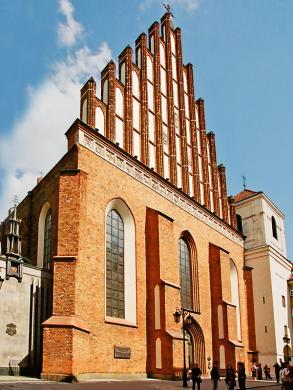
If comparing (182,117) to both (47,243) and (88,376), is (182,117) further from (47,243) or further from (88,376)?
(88,376)

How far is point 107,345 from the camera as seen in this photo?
19.1m

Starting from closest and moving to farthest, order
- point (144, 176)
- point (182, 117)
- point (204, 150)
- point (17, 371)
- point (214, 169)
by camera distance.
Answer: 1. point (17, 371)
2. point (144, 176)
3. point (182, 117)
4. point (204, 150)
5. point (214, 169)

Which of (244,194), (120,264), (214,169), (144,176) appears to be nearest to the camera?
(120,264)

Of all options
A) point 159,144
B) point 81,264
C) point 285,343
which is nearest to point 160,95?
point 159,144

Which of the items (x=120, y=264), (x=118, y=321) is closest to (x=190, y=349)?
(x=118, y=321)

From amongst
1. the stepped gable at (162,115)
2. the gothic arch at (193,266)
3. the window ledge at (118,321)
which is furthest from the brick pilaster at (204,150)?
the window ledge at (118,321)

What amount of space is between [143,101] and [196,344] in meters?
13.7

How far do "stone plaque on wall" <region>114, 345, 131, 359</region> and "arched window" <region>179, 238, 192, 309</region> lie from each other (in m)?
5.67

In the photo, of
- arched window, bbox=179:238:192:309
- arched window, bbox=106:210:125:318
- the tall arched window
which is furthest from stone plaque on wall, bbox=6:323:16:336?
arched window, bbox=179:238:192:309

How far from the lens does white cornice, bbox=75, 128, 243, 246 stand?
68.8ft

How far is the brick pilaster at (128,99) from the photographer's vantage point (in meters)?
23.5

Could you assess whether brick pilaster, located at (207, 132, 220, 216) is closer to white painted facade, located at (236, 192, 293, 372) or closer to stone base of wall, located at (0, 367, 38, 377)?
white painted facade, located at (236, 192, 293, 372)

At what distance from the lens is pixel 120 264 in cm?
2152

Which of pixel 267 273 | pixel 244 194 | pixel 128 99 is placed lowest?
pixel 267 273
